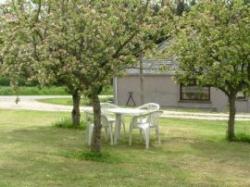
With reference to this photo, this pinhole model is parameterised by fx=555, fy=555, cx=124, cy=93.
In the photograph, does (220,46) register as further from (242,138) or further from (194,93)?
(194,93)

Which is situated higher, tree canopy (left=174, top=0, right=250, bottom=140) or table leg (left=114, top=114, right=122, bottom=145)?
tree canopy (left=174, top=0, right=250, bottom=140)

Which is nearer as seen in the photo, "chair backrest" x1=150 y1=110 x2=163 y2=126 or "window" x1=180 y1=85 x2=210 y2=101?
"chair backrest" x1=150 y1=110 x2=163 y2=126

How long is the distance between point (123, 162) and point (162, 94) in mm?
22493

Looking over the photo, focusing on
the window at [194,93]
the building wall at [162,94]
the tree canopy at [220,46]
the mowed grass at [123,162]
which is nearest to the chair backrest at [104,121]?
the mowed grass at [123,162]

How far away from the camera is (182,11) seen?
12305 mm

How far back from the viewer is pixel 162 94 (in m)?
32.4

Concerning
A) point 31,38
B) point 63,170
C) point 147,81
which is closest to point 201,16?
point 31,38

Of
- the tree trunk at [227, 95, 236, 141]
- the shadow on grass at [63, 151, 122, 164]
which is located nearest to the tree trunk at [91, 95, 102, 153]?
the shadow on grass at [63, 151, 122, 164]

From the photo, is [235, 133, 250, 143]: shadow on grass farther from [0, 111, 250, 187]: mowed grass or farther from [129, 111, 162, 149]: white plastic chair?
[129, 111, 162, 149]: white plastic chair

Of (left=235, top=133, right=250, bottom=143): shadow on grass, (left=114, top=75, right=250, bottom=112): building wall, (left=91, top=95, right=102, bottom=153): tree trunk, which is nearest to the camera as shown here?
(left=91, top=95, right=102, bottom=153): tree trunk

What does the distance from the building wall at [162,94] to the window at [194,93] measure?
25 cm

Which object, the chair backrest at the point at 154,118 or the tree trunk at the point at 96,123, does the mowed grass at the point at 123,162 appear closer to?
the tree trunk at the point at 96,123

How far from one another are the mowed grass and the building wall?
1518cm

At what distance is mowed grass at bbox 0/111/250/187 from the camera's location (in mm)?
8359
